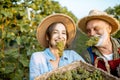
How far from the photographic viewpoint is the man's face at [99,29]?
233 cm

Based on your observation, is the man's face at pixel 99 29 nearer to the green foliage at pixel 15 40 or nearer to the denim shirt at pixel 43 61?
the denim shirt at pixel 43 61

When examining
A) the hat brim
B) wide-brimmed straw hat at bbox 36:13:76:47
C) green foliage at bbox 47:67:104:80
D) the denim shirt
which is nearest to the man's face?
the hat brim

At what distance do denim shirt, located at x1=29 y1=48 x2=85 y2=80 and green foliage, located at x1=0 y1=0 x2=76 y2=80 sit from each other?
104cm

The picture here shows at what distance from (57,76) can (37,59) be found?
1.05 ft

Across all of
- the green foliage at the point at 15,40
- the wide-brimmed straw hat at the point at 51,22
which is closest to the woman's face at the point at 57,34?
the wide-brimmed straw hat at the point at 51,22

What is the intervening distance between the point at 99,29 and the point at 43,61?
1.75 ft

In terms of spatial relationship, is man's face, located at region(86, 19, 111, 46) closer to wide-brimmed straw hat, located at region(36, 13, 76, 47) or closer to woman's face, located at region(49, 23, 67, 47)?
wide-brimmed straw hat, located at region(36, 13, 76, 47)

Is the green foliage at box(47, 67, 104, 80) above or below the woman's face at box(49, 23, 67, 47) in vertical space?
below

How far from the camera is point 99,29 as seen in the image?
2.36 meters

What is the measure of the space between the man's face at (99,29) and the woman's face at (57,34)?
26cm

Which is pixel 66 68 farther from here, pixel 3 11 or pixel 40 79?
pixel 3 11

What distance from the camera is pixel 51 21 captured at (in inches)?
89.7

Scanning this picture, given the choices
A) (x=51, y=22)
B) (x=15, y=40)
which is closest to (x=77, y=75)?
(x=51, y=22)

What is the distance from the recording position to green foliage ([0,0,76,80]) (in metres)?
3.21
